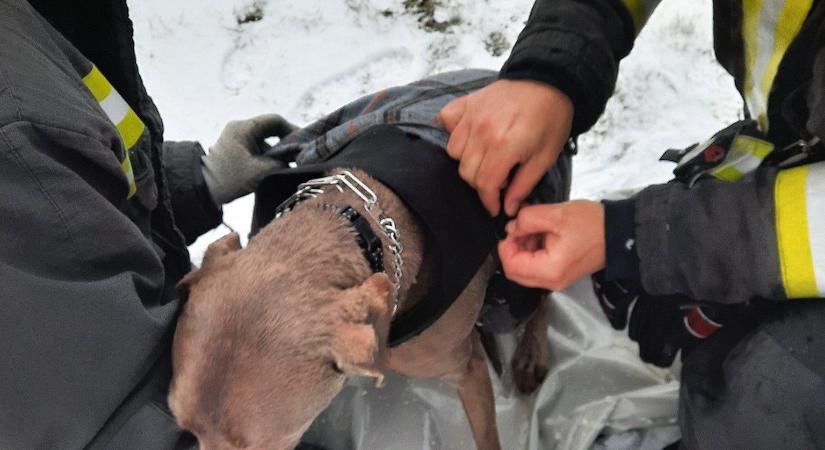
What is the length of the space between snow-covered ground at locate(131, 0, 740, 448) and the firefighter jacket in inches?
39.1

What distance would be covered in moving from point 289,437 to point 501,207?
0.78 m

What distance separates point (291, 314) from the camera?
1.42m

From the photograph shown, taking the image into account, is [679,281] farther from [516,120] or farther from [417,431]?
[417,431]

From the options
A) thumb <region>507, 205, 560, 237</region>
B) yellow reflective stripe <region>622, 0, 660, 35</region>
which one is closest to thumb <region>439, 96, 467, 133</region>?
thumb <region>507, 205, 560, 237</region>

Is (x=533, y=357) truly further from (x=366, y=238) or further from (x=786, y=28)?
(x=786, y=28)

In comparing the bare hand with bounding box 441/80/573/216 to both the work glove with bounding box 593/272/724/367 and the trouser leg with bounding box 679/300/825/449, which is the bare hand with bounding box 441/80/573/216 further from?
the trouser leg with bounding box 679/300/825/449

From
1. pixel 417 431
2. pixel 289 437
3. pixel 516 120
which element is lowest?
pixel 417 431

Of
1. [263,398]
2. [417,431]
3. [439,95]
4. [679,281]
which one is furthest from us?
[417,431]

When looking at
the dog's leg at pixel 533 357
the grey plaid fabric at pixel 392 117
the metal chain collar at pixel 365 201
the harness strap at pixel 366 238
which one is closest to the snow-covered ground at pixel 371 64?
the dog's leg at pixel 533 357

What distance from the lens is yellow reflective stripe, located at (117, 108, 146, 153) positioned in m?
1.71

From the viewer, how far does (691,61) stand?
3238 mm

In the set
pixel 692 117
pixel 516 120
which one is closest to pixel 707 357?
pixel 516 120

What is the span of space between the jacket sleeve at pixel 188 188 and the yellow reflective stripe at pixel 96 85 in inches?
26.9

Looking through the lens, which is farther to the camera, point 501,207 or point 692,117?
point 692,117
